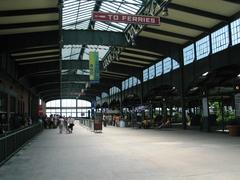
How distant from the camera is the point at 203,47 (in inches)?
1180

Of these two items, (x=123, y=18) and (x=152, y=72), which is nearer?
(x=123, y=18)

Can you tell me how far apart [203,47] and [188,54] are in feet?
10.3

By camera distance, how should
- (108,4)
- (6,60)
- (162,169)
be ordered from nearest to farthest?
(162,169), (108,4), (6,60)

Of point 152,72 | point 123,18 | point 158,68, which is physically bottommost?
point 123,18

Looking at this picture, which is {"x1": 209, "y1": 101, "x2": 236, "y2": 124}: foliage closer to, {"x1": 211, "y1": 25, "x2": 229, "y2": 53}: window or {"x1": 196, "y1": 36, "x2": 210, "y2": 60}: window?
{"x1": 196, "y1": 36, "x2": 210, "y2": 60}: window

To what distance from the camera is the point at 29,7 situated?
68.9 feet

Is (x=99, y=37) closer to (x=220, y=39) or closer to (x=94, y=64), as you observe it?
(x=94, y=64)

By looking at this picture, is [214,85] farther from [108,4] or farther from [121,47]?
[108,4]

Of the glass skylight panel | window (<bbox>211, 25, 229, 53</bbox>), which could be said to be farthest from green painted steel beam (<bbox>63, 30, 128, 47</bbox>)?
window (<bbox>211, 25, 229, 53</bbox>)

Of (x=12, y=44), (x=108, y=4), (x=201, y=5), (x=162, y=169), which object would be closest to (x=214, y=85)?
(x=201, y=5)

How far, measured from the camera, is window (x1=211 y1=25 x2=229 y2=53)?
1031 inches

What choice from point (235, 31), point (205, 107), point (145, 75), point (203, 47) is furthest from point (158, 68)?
point (235, 31)

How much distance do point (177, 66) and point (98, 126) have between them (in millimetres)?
9212

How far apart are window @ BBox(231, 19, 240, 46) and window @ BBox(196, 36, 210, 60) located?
393 centimetres
